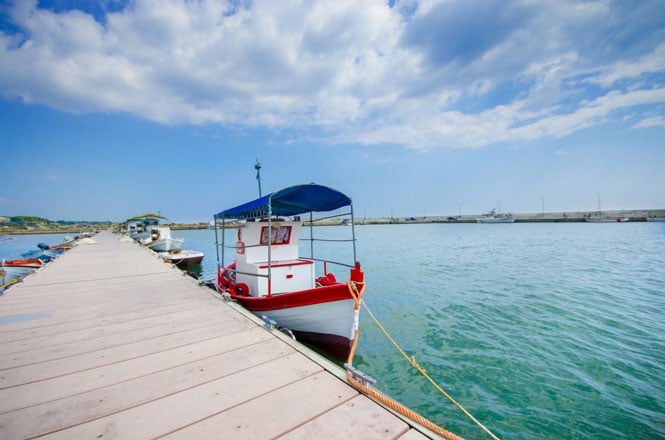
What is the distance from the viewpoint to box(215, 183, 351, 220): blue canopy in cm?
613

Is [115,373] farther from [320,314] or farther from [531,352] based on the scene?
[531,352]

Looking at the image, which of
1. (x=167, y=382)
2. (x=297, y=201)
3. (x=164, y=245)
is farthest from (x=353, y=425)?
(x=164, y=245)

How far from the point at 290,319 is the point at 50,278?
780 cm

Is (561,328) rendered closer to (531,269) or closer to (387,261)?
(531,269)

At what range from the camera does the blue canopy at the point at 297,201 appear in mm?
6128

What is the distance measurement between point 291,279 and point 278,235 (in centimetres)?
129

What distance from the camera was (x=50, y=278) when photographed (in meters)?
8.09

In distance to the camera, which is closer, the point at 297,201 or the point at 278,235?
the point at 297,201

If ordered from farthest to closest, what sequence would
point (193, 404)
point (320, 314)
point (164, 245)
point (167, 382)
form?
point (164, 245) < point (320, 314) < point (167, 382) < point (193, 404)

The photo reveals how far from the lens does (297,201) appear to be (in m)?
7.25

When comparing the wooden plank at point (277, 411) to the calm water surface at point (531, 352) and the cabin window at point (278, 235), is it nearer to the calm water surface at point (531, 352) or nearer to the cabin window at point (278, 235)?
the calm water surface at point (531, 352)

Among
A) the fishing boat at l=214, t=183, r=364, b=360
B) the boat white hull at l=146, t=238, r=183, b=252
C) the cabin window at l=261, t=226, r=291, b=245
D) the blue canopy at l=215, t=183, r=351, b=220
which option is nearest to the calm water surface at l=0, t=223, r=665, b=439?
the fishing boat at l=214, t=183, r=364, b=360

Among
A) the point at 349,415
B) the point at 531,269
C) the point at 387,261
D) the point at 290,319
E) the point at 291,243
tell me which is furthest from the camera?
the point at 387,261

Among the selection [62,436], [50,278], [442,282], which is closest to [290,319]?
[62,436]
